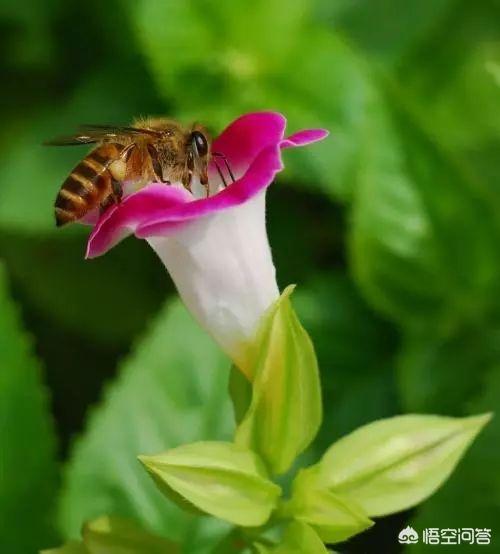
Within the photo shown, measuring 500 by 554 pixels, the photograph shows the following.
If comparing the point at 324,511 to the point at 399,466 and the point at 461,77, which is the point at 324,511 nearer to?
the point at 399,466

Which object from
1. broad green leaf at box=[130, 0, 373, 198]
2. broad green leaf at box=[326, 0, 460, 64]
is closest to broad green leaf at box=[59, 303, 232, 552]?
broad green leaf at box=[130, 0, 373, 198]

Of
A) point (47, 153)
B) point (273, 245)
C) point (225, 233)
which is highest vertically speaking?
point (47, 153)

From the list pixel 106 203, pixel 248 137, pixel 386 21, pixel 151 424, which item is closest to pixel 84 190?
pixel 106 203

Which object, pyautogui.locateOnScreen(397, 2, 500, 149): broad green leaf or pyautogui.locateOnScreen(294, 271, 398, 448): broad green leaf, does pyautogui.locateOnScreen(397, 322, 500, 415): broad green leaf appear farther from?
pyautogui.locateOnScreen(397, 2, 500, 149): broad green leaf

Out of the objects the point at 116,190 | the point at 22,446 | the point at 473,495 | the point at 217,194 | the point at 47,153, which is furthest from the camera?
the point at 47,153

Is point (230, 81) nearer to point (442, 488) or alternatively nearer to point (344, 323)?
point (344, 323)

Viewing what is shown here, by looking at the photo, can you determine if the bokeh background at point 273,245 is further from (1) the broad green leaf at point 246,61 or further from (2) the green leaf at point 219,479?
(2) the green leaf at point 219,479
